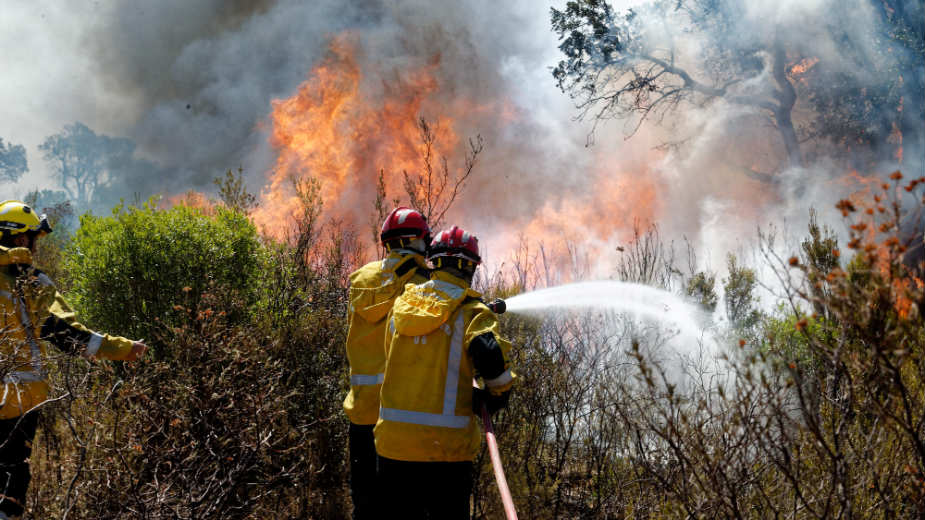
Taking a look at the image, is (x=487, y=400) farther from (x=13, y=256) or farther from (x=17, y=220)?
(x=17, y=220)

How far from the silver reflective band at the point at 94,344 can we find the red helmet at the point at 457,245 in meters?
2.09

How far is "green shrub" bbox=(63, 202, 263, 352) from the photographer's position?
5320mm

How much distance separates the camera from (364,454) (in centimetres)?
372

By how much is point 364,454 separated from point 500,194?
15.2m

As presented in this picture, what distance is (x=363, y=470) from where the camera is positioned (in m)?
3.71

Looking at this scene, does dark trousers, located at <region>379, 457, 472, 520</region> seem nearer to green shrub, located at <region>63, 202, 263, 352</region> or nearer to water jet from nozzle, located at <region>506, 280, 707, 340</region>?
green shrub, located at <region>63, 202, 263, 352</region>

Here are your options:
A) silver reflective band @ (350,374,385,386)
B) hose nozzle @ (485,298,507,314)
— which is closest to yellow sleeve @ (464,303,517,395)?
hose nozzle @ (485,298,507,314)

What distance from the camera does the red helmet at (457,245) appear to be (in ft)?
10.6

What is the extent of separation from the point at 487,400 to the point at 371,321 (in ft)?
3.76

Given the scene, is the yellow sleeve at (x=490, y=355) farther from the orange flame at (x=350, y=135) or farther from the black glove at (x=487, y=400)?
the orange flame at (x=350, y=135)

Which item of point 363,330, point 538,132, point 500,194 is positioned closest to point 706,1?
point 538,132

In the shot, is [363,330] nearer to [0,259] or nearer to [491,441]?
[491,441]

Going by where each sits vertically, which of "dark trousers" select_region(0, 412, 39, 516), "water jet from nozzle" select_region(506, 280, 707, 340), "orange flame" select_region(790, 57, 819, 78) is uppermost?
"orange flame" select_region(790, 57, 819, 78)

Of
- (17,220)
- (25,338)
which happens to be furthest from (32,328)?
(17,220)
